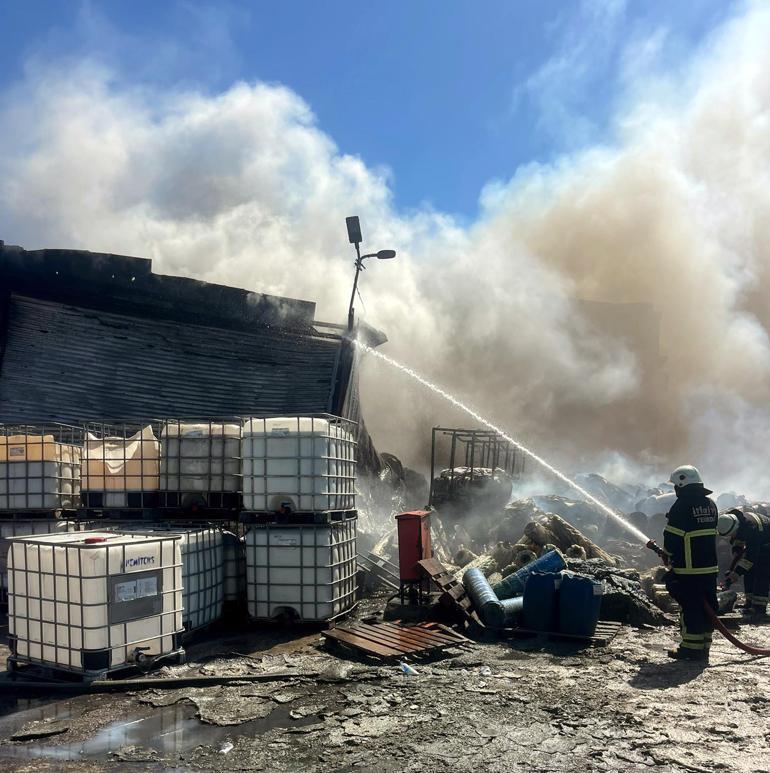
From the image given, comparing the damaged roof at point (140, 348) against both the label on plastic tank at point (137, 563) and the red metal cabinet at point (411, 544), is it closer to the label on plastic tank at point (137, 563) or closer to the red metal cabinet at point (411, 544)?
the red metal cabinet at point (411, 544)

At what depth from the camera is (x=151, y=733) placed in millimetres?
4734

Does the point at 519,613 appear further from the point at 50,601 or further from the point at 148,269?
the point at 148,269

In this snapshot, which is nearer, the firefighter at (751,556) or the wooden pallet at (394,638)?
the wooden pallet at (394,638)

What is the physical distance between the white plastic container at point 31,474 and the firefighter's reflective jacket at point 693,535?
24.6ft

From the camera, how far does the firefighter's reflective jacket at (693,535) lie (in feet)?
22.6

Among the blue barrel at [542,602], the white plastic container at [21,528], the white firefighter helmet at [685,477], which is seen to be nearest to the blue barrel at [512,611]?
the blue barrel at [542,602]

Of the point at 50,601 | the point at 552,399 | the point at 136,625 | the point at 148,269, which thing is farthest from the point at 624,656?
the point at 552,399

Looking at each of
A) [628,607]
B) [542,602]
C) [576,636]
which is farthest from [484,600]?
[628,607]

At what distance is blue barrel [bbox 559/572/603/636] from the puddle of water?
3317 millimetres

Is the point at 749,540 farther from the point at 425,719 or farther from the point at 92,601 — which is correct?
the point at 92,601

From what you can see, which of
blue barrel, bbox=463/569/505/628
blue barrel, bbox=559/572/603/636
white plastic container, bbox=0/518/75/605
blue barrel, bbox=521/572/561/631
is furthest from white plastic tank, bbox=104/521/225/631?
blue barrel, bbox=559/572/603/636

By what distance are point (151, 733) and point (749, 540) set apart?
7.36 m

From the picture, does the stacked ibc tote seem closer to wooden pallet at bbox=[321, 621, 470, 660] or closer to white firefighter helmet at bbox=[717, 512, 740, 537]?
wooden pallet at bbox=[321, 621, 470, 660]

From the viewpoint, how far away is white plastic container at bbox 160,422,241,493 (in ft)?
27.9
